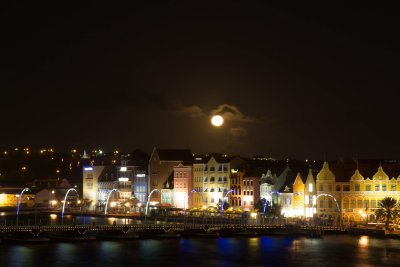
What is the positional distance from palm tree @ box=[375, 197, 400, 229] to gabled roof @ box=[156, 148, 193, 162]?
55196 millimetres

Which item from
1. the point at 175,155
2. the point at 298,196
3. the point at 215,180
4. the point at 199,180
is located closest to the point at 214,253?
the point at 298,196

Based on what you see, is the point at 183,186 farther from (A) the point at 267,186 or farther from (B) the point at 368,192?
(B) the point at 368,192

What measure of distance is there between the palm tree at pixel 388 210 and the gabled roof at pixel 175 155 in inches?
2173

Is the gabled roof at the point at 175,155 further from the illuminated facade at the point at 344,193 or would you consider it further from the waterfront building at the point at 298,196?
the illuminated facade at the point at 344,193

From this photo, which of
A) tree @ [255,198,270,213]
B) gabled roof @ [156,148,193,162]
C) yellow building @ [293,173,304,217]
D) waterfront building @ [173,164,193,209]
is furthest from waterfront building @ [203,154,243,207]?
yellow building @ [293,173,304,217]

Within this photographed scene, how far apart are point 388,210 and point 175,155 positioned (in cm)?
6050

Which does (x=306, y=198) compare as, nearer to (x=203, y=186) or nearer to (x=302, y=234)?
(x=302, y=234)

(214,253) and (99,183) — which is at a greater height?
(99,183)

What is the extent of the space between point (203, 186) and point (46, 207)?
195 ft

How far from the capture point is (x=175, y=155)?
156750 millimetres

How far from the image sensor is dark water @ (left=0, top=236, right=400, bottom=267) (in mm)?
79688

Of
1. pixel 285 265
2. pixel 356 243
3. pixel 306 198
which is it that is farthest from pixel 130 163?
pixel 285 265

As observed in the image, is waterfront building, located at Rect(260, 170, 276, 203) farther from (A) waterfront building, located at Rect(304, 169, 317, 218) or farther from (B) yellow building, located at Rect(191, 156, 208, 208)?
(B) yellow building, located at Rect(191, 156, 208, 208)

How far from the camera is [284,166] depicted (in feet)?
421
